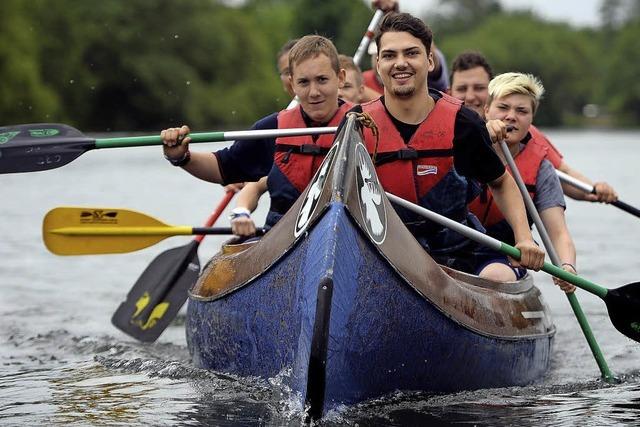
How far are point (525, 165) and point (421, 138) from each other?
131 centimetres

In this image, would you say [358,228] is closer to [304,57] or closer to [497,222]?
[304,57]

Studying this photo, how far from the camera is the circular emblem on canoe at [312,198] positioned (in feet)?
15.8

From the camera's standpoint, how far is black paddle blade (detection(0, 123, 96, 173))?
239 inches

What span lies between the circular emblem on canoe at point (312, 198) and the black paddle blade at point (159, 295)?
125 inches

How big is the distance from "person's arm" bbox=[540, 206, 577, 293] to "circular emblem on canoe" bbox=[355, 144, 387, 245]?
5.98 ft

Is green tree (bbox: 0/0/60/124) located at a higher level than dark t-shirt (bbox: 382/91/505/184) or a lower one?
higher

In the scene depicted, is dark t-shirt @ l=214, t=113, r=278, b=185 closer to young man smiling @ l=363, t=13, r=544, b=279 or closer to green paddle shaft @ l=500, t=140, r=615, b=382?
young man smiling @ l=363, t=13, r=544, b=279

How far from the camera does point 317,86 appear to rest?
585cm

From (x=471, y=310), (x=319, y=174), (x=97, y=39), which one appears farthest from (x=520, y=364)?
(x=97, y=39)

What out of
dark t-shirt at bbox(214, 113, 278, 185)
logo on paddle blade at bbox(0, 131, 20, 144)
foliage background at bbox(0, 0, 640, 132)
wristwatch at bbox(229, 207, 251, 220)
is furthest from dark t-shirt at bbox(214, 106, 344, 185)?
foliage background at bbox(0, 0, 640, 132)

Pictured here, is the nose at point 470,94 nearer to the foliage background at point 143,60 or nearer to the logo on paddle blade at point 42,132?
the logo on paddle blade at point 42,132

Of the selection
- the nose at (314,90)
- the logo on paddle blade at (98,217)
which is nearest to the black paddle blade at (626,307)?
the nose at (314,90)

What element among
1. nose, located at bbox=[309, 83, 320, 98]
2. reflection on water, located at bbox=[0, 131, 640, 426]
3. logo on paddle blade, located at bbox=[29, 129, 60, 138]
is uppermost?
nose, located at bbox=[309, 83, 320, 98]

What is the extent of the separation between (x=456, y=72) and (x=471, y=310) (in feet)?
8.16
